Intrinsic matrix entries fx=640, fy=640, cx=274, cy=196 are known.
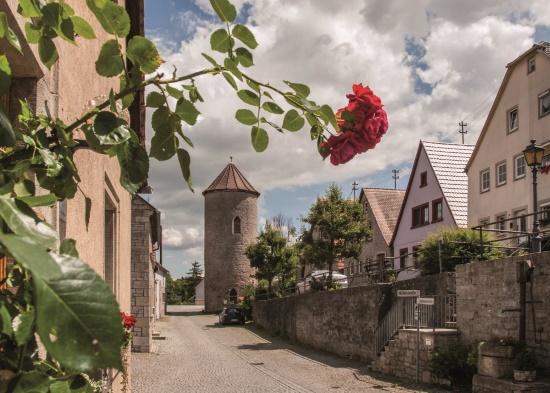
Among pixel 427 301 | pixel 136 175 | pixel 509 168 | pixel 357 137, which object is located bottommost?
pixel 427 301

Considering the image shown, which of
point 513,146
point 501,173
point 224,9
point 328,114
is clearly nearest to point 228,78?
point 224,9

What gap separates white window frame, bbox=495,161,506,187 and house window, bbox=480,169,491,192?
0.64 meters

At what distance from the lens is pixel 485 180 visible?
88.6 feet

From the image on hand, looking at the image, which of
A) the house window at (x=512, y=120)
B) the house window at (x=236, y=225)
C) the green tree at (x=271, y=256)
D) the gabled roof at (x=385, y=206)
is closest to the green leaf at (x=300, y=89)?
the house window at (x=512, y=120)

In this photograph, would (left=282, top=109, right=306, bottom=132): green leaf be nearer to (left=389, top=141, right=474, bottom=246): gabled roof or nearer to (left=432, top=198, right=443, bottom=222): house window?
(left=389, top=141, right=474, bottom=246): gabled roof

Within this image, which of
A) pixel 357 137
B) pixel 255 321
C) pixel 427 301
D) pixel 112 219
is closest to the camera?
pixel 357 137

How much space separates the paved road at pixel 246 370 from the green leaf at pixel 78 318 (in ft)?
42.7

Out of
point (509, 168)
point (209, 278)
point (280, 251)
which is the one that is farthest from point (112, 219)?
point (209, 278)

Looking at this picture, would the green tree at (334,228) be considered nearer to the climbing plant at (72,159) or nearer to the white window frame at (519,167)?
the white window frame at (519,167)

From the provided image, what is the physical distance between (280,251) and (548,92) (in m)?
20.8

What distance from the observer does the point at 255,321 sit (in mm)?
35656

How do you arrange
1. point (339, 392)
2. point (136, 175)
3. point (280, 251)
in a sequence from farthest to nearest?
1. point (280, 251)
2. point (339, 392)
3. point (136, 175)

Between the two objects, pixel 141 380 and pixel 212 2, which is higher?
pixel 212 2

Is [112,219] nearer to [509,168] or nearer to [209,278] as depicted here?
[509,168]
